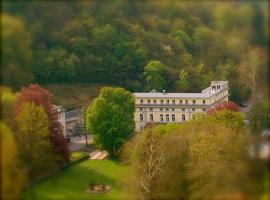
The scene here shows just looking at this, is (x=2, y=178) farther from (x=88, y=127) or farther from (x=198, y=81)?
(x=198, y=81)

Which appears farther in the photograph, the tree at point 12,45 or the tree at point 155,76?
the tree at point 155,76

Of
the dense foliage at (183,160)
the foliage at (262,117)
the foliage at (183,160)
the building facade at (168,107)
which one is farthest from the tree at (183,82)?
the foliage at (183,160)

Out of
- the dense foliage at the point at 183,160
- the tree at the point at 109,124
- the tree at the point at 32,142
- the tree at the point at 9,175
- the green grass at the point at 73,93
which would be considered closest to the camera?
the tree at the point at 9,175

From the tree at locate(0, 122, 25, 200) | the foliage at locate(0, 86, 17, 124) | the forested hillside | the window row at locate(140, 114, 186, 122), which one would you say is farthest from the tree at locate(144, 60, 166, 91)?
the tree at locate(0, 122, 25, 200)

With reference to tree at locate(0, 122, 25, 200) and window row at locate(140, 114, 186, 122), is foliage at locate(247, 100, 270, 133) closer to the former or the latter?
tree at locate(0, 122, 25, 200)

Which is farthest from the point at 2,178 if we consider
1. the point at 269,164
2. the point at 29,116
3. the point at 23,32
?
the point at 29,116

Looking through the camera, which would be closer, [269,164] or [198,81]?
[269,164]

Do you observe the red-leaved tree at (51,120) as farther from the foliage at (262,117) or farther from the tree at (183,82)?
the tree at (183,82)
